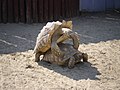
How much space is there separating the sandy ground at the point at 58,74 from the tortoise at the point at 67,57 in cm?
8

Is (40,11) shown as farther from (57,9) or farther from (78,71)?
(78,71)

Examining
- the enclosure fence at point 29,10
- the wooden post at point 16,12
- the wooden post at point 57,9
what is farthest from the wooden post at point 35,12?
the wooden post at point 57,9

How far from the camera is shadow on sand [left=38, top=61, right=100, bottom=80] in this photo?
5.18 m

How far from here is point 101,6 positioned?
12000 millimetres

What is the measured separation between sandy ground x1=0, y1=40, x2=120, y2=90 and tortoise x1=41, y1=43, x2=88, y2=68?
8 cm

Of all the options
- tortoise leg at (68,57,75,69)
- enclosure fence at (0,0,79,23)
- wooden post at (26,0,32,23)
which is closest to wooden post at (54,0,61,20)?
enclosure fence at (0,0,79,23)

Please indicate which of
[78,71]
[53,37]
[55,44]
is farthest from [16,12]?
[78,71]

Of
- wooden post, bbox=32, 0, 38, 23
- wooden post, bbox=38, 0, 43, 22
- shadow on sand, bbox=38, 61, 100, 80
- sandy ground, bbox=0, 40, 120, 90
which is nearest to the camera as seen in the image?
sandy ground, bbox=0, 40, 120, 90

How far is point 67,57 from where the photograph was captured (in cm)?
552

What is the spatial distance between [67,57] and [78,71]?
1.00 ft

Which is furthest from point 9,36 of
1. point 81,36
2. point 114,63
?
point 114,63

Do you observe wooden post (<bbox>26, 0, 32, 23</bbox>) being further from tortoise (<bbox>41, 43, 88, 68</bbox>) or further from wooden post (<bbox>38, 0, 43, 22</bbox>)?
tortoise (<bbox>41, 43, 88, 68</bbox>)

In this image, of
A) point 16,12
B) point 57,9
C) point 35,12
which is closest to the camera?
point 16,12

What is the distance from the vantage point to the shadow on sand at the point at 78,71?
5176 mm
